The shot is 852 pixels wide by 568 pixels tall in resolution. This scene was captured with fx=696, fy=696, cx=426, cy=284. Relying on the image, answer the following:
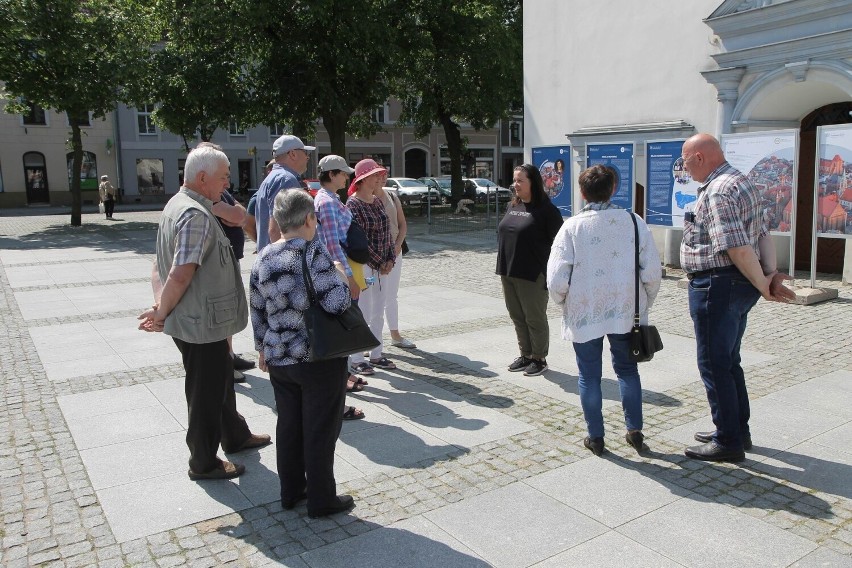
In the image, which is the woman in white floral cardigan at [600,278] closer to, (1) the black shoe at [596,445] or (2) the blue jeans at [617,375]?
(2) the blue jeans at [617,375]

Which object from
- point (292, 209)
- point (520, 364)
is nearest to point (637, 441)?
point (520, 364)

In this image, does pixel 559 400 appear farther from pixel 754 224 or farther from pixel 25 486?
pixel 25 486

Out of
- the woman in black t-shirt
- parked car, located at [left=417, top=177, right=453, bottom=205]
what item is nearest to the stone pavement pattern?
the woman in black t-shirt

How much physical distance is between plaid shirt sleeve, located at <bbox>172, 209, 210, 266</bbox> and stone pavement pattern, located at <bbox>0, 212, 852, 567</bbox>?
1.35 metres

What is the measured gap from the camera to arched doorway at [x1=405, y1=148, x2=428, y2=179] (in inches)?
1992

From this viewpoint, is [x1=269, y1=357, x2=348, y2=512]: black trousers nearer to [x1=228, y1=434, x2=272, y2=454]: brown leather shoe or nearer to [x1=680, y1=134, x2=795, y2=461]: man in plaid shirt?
[x1=228, y1=434, x2=272, y2=454]: brown leather shoe

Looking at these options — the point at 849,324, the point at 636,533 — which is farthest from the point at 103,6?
the point at 636,533

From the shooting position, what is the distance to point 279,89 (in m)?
21.8

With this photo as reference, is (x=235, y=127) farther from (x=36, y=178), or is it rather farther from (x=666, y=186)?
(x=666, y=186)

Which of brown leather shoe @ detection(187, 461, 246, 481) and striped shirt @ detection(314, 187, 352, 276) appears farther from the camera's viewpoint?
striped shirt @ detection(314, 187, 352, 276)

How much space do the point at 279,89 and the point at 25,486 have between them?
759 inches

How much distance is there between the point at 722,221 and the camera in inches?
153

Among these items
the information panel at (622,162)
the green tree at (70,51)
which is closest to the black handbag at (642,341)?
the information panel at (622,162)

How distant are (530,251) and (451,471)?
7.89 ft
